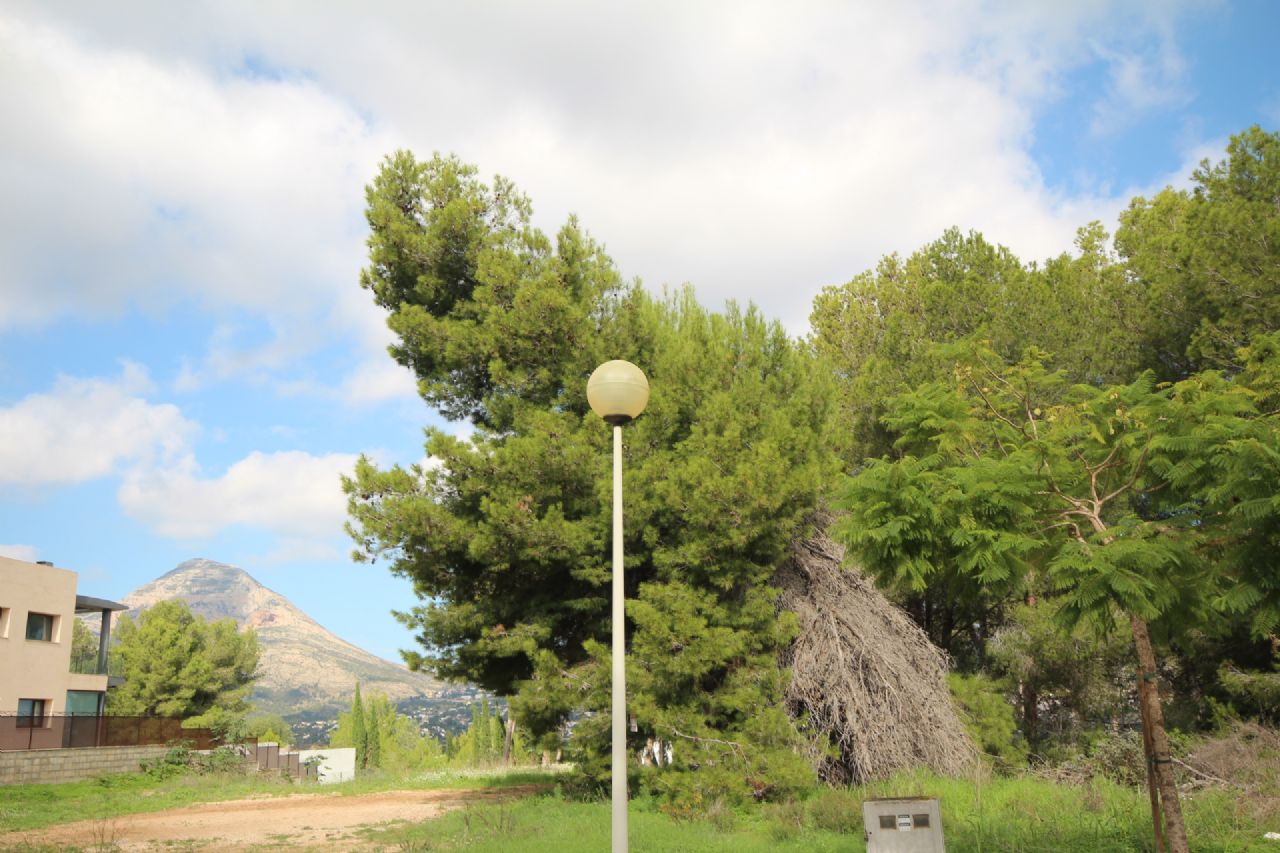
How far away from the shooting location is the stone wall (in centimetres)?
2205

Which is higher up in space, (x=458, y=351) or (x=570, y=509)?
(x=458, y=351)

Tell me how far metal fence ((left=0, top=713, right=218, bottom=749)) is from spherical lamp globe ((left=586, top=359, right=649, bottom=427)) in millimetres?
24359

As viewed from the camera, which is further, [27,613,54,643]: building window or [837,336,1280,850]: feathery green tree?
[27,613,54,643]: building window

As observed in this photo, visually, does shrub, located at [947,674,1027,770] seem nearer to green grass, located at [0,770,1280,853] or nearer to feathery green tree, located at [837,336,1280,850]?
green grass, located at [0,770,1280,853]

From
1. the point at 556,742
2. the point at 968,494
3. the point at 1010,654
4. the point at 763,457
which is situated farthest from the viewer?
the point at 1010,654

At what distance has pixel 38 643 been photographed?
35.1 meters

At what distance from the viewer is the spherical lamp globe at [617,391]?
8.12 m

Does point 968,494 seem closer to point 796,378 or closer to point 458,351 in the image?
point 796,378

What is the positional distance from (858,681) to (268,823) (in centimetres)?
1105

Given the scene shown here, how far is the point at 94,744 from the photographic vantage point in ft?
86.9

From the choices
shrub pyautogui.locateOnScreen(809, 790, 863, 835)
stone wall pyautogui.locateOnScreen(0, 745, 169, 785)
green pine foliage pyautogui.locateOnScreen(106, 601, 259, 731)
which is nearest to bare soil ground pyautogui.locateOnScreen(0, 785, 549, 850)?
stone wall pyautogui.locateOnScreen(0, 745, 169, 785)

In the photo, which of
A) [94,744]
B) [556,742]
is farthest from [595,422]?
[94,744]

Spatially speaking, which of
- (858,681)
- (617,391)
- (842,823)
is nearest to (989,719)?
(858,681)

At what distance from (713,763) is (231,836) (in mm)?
7730
